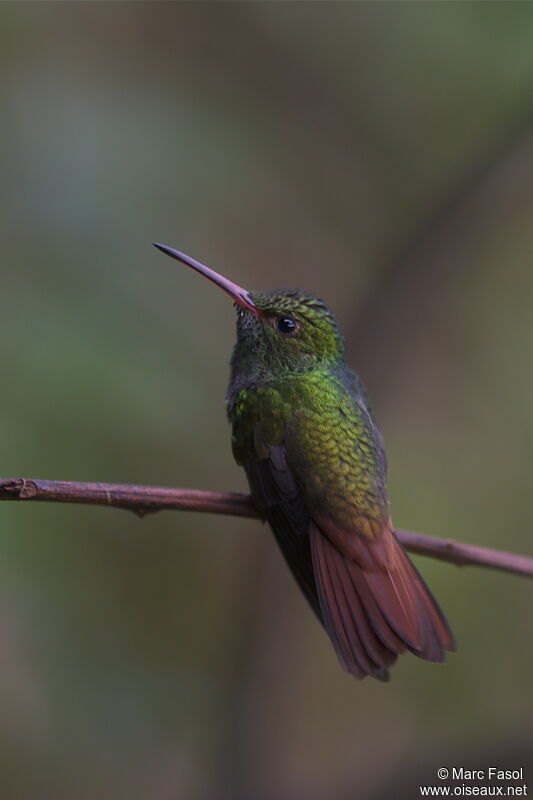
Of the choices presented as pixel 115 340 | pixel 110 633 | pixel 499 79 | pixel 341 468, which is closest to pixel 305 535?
pixel 341 468

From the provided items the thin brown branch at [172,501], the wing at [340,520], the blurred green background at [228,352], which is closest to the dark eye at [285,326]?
the wing at [340,520]

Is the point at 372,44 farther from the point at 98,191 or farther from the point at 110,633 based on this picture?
the point at 110,633

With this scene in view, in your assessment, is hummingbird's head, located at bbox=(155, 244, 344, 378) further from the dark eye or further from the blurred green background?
the blurred green background

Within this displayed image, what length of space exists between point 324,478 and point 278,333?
541 millimetres

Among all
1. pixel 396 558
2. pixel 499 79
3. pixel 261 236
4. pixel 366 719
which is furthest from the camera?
pixel 261 236

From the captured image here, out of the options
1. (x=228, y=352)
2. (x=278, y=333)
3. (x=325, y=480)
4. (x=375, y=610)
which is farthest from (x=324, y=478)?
(x=228, y=352)

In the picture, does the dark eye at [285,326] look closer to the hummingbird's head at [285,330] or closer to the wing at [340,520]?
the hummingbird's head at [285,330]

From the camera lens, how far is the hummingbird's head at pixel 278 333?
2.79 m

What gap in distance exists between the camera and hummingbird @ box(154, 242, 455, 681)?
2312 millimetres

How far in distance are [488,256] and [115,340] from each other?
2.04 metres

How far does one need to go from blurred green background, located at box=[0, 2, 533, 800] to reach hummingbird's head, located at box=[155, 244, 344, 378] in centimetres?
87

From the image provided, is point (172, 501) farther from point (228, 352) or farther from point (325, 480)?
point (228, 352)

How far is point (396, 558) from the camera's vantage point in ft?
8.07

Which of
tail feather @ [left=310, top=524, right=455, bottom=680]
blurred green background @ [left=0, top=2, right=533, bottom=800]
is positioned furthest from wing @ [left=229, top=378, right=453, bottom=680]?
blurred green background @ [left=0, top=2, right=533, bottom=800]
